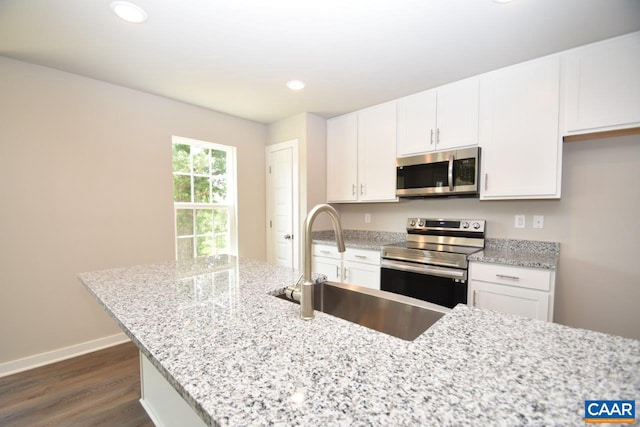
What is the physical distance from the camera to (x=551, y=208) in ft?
7.34

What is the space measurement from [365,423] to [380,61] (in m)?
2.22

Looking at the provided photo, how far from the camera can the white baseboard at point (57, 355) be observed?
2.05 m

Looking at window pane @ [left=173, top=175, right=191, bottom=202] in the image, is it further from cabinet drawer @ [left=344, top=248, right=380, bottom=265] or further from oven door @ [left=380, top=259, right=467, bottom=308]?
oven door @ [left=380, top=259, right=467, bottom=308]

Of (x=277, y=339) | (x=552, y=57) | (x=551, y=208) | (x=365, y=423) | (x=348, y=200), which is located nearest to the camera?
(x=365, y=423)

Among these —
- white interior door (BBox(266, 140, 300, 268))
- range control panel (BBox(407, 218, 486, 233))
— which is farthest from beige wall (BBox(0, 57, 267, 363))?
range control panel (BBox(407, 218, 486, 233))

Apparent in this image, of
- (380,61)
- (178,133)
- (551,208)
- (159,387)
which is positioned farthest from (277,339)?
(178,133)

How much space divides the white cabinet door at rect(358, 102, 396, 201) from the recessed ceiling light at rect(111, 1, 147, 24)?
211cm

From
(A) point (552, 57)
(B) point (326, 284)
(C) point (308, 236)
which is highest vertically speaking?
(A) point (552, 57)

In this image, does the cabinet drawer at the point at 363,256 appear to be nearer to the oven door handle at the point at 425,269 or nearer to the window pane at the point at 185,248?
the oven door handle at the point at 425,269

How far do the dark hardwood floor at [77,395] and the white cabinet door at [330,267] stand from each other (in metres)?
1.85

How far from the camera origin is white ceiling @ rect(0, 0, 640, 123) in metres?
1.52

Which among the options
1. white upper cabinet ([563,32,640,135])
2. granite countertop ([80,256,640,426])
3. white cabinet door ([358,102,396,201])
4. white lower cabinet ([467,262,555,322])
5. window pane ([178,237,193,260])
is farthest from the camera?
window pane ([178,237,193,260])

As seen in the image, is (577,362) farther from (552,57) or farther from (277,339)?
(552,57)

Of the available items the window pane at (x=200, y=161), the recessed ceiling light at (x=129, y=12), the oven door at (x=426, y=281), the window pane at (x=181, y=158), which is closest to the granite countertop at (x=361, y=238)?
the oven door at (x=426, y=281)
